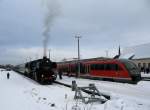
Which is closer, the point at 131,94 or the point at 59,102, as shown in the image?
the point at 59,102

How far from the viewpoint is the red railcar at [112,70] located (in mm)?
30625

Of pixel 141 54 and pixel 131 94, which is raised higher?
pixel 141 54

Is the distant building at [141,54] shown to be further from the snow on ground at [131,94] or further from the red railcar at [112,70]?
the snow on ground at [131,94]

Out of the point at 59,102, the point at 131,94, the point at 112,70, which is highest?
the point at 112,70

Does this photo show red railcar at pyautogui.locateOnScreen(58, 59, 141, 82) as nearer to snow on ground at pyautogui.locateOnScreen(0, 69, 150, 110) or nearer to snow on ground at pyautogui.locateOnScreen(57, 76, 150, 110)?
snow on ground at pyautogui.locateOnScreen(57, 76, 150, 110)

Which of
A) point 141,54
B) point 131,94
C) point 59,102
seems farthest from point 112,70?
point 141,54

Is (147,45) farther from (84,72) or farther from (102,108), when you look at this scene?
(102,108)

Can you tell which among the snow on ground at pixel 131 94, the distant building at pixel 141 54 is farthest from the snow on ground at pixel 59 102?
the distant building at pixel 141 54

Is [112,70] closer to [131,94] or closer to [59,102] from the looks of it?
[131,94]

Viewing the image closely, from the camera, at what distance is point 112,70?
1312 inches

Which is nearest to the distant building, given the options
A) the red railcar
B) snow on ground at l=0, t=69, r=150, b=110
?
the red railcar

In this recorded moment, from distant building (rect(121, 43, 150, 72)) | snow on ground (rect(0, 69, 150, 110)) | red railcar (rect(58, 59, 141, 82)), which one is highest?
distant building (rect(121, 43, 150, 72))

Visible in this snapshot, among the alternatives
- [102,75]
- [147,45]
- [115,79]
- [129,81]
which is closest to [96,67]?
[102,75]

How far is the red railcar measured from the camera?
3062cm
